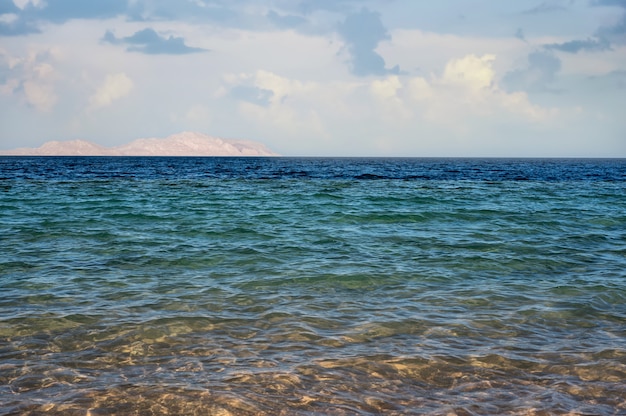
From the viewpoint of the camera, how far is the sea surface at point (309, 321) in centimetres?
647

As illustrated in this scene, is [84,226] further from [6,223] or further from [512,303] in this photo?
[512,303]

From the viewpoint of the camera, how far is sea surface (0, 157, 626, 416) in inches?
255

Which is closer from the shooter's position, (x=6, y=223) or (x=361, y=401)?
(x=361, y=401)

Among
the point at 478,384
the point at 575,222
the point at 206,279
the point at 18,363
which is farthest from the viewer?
the point at 575,222

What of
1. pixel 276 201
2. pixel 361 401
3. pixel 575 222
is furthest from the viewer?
pixel 276 201

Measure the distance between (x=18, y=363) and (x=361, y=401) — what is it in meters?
4.84

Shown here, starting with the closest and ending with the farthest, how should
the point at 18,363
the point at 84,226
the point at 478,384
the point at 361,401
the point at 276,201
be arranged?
the point at 361,401, the point at 478,384, the point at 18,363, the point at 84,226, the point at 276,201

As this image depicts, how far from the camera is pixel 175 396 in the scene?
6.41m

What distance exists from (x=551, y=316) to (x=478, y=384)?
380 centimetres

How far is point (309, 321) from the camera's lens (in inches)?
372

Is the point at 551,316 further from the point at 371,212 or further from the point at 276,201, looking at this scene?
the point at 276,201

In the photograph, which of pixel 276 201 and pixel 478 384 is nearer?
pixel 478 384

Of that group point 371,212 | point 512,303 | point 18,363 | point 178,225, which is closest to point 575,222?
point 371,212

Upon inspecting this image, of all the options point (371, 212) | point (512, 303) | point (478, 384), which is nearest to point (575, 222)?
point (371, 212)
